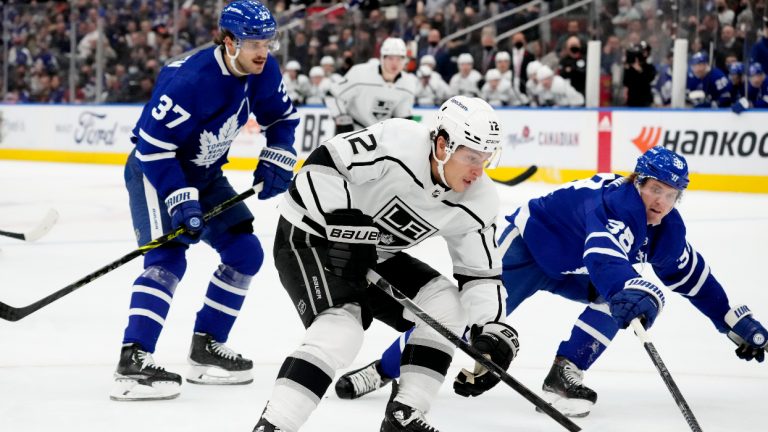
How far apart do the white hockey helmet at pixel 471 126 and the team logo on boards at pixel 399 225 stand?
0.22 metres

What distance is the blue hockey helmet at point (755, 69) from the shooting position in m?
9.92

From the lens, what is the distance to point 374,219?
9.59 ft

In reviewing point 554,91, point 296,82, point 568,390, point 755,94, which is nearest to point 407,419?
point 568,390

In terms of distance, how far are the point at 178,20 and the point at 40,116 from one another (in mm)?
2227

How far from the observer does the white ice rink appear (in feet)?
10.7

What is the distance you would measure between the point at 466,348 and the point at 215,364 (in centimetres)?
128

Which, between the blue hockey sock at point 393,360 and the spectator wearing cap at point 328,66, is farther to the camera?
the spectator wearing cap at point 328,66

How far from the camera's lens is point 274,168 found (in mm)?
3873

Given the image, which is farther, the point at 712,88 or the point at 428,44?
the point at 428,44

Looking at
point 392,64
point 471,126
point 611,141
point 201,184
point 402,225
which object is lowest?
point 611,141

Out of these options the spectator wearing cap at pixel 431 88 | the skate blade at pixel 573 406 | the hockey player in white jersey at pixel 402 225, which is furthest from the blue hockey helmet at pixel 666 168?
the spectator wearing cap at pixel 431 88

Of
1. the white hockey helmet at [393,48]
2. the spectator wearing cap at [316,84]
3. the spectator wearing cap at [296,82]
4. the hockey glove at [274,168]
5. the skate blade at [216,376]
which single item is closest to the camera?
the skate blade at [216,376]

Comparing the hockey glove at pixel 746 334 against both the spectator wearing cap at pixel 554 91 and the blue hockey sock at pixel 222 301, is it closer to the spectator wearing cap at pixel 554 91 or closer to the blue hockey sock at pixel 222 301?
the blue hockey sock at pixel 222 301

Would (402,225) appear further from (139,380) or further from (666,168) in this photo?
(139,380)
